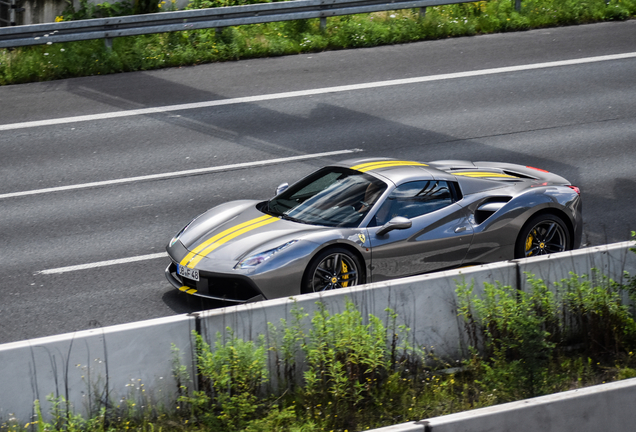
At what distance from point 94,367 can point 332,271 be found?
8.90ft

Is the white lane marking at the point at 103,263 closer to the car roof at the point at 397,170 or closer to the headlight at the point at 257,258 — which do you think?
the headlight at the point at 257,258

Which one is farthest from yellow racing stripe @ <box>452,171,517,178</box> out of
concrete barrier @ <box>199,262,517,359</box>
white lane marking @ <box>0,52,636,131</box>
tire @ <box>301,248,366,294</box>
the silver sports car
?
white lane marking @ <box>0,52,636,131</box>

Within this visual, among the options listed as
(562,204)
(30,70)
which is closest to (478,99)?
(562,204)

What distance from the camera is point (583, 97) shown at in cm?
1402

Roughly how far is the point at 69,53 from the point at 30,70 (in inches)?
35.2

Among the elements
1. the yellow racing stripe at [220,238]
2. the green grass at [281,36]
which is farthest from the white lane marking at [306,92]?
the yellow racing stripe at [220,238]

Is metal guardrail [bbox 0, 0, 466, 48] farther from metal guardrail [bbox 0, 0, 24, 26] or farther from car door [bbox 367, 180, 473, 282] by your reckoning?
car door [bbox 367, 180, 473, 282]

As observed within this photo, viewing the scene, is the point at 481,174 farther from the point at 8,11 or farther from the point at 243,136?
the point at 8,11

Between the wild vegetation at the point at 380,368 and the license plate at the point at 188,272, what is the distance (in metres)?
1.66

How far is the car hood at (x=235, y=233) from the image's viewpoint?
23.1 feet

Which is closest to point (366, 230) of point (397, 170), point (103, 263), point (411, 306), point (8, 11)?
point (397, 170)

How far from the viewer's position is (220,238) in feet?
24.2

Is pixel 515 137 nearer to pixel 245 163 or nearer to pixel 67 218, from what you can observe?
pixel 245 163

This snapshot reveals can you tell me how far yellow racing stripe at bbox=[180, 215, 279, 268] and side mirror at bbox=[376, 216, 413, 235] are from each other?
3.73 ft
